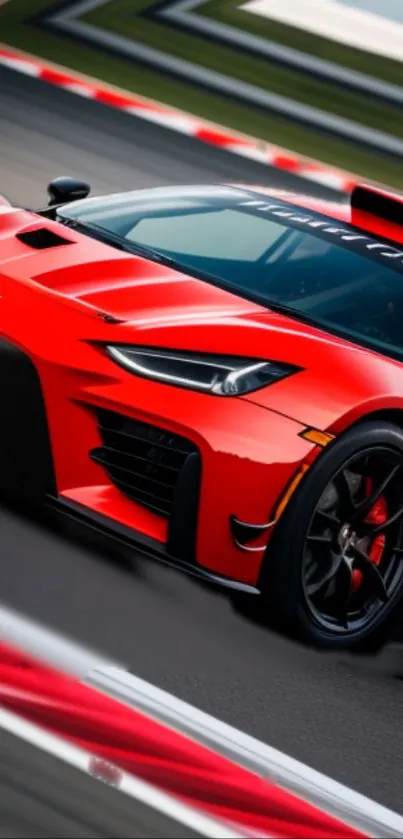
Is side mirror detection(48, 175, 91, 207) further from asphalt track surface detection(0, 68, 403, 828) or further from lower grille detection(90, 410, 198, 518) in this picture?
lower grille detection(90, 410, 198, 518)

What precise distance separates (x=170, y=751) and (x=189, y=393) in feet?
3.55

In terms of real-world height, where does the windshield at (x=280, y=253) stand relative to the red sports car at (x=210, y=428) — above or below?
above

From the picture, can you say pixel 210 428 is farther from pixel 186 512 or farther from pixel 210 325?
pixel 210 325

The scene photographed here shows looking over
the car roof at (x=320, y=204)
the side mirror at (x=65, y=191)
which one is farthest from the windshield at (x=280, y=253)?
the side mirror at (x=65, y=191)

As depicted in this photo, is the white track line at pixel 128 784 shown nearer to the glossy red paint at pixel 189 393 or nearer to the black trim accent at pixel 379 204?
the glossy red paint at pixel 189 393

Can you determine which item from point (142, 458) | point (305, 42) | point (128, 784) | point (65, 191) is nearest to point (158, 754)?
point (128, 784)

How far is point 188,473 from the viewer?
5039 millimetres

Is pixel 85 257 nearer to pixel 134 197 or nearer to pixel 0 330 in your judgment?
pixel 0 330

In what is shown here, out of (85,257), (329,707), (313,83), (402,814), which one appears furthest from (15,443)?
(313,83)

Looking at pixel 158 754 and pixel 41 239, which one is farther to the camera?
pixel 41 239

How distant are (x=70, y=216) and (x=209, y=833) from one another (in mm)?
2856

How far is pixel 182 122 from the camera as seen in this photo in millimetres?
12250

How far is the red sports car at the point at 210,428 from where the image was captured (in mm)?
5059

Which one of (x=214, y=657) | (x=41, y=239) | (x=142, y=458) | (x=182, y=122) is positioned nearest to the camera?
(x=142, y=458)
